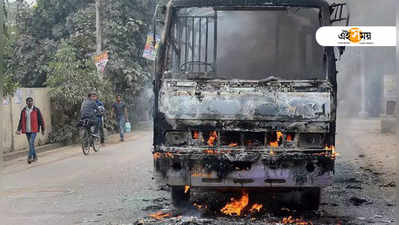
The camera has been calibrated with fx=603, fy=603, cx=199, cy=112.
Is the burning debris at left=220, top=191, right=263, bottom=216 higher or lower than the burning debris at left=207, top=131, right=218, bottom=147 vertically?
lower

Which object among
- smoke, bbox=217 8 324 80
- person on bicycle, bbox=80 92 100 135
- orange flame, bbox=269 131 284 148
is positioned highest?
smoke, bbox=217 8 324 80

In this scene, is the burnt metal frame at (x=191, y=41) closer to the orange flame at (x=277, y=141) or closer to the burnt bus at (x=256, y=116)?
the burnt bus at (x=256, y=116)

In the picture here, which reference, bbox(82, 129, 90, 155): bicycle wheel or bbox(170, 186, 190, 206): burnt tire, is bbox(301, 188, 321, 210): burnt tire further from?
bbox(82, 129, 90, 155): bicycle wheel

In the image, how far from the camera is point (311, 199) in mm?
7832

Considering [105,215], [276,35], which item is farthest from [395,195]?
[105,215]

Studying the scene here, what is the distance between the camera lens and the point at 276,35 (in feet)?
25.7

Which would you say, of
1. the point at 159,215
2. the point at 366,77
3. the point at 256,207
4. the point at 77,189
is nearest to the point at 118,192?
the point at 77,189

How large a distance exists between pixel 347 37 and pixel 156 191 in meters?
3.97

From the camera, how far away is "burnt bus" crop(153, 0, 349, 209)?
23.4 feet

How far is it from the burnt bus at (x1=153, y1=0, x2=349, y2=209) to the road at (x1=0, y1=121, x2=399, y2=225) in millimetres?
578

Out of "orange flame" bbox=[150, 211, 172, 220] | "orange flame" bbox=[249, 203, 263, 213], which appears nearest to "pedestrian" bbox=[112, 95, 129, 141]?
"orange flame" bbox=[249, 203, 263, 213]

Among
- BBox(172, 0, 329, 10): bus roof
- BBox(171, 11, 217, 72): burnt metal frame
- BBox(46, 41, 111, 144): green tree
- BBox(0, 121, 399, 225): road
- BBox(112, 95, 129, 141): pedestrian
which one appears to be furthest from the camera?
BBox(112, 95, 129, 141): pedestrian

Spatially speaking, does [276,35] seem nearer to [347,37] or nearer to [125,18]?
[347,37]

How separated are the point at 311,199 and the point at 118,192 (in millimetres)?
3330
